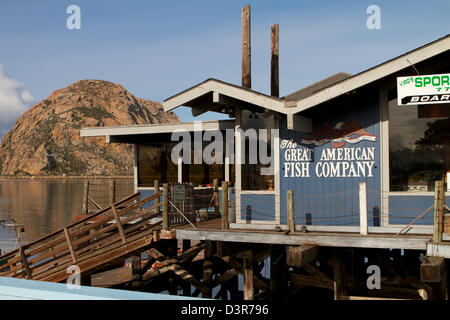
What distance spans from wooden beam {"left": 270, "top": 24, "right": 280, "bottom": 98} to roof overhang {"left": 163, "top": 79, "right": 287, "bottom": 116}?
17.9 ft

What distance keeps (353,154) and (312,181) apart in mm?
1298

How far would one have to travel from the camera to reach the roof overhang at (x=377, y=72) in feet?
37.8

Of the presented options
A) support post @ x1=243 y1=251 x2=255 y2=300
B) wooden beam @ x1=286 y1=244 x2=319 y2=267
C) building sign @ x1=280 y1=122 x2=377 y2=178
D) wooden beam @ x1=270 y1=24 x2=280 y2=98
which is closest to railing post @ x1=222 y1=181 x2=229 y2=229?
support post @ x1=243 y1=251 x2=255 y2=300

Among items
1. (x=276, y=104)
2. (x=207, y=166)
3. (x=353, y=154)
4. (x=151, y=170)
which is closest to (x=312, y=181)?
(x=353, y=154)

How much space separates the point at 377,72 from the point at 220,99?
426cm

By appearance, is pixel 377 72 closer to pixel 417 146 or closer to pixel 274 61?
pixel 417 146

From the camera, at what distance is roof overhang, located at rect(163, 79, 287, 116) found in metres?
13.1

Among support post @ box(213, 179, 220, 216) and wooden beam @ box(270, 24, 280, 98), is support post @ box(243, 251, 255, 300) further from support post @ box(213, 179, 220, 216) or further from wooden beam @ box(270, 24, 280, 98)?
wooden beam @ box(270, 24, 280, 98)

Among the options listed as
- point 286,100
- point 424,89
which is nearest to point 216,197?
point 286,100

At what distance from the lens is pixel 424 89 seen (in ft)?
37.6

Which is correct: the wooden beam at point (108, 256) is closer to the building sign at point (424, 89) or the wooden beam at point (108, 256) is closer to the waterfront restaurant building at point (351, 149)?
the waterfront restaurant building at point (351, 149)

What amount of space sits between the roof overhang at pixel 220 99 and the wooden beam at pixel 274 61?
17.9 ft

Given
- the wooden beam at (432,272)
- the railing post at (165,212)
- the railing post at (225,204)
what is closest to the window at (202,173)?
the railing post at (165,212)
